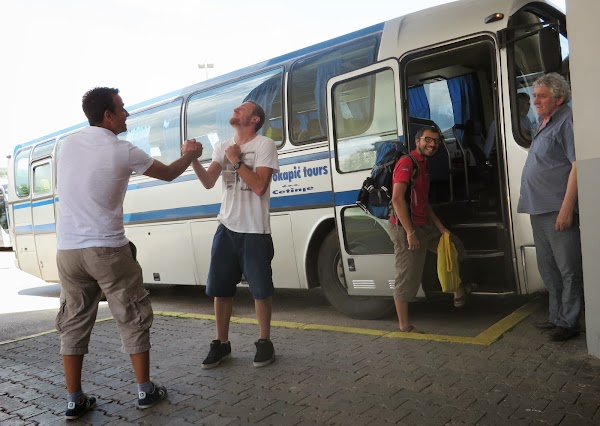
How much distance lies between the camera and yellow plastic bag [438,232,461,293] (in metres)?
4.95

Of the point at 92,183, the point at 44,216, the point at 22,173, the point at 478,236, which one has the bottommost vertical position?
the point at 478,236

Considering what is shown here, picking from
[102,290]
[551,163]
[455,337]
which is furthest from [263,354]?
[551,163]

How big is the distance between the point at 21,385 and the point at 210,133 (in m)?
4.06

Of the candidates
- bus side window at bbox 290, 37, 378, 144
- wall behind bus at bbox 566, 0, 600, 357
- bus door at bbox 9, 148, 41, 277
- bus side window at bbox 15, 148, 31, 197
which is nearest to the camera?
wall behind bus at bbox 566, 0, 600, 357

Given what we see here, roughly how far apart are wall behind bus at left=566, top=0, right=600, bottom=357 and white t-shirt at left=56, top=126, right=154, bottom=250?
2877 mm

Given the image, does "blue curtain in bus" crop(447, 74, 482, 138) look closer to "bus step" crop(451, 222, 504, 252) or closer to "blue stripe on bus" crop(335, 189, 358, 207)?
"bus step" crop(451, 222, 504, 252)

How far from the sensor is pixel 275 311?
707 centimetres

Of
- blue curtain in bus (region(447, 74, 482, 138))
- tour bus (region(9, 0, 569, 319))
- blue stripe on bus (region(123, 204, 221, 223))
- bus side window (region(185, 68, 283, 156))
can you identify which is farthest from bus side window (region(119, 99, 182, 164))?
blue curtain in bus (region(447, 74, 482, 138))

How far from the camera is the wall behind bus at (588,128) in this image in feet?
11.6

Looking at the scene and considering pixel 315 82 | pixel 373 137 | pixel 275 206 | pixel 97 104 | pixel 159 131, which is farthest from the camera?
pixel 159 131

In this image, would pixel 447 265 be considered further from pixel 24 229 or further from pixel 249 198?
pixel 24 229

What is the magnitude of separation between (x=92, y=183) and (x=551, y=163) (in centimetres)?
343

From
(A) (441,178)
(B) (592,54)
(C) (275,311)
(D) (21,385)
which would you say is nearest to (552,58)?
(B) (592,54)

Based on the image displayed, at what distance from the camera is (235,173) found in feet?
14.7
